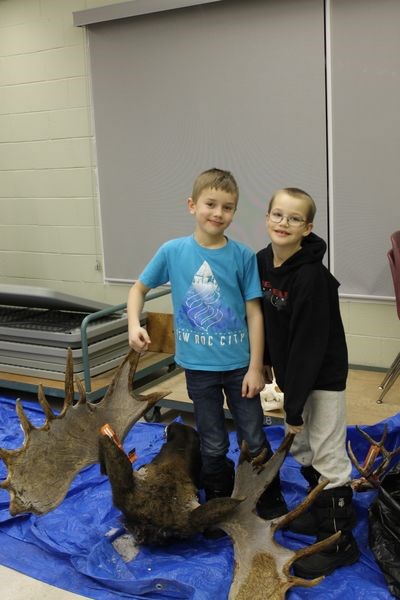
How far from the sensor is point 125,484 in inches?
87.3

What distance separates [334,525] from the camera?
2312 mm

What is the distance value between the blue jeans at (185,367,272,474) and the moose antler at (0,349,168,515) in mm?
173

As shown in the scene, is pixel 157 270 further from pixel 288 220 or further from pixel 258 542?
pixel 258 542

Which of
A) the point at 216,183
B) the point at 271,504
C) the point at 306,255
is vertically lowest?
the point at 271,504

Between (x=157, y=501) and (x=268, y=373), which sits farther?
(x=268, y=373)

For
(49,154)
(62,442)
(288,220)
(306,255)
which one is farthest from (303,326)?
(49,154)

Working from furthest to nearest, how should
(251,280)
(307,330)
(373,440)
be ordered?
(373,440), (251,280), (307,330)

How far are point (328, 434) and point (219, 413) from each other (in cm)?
45

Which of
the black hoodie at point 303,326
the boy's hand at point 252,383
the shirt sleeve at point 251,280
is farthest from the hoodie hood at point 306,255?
the boy's hand at point 252,383

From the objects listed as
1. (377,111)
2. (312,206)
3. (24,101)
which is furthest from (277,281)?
(24,101)

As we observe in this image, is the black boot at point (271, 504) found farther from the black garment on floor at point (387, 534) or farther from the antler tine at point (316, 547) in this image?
the antler tine at point (316, 547)

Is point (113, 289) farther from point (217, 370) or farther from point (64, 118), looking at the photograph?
point (217, 370)

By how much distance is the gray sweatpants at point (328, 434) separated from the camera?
7.50ft

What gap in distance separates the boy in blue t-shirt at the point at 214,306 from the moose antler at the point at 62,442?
9.0 inches
